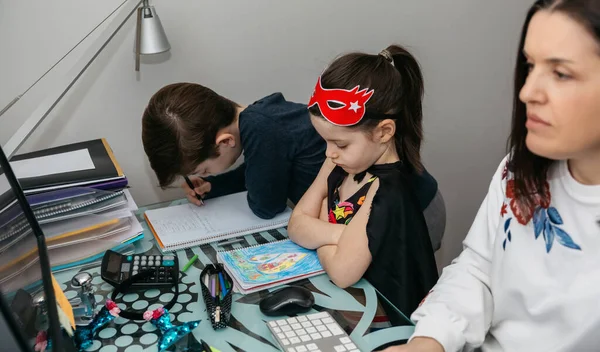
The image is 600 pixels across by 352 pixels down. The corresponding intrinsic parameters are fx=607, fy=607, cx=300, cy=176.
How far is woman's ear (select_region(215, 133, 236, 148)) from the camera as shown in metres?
1.56

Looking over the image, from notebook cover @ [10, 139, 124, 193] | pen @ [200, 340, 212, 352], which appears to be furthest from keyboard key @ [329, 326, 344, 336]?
notebook cover @ [10, 139, 124, 193]

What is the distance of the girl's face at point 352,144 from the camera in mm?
1323

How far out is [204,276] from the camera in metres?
1.23

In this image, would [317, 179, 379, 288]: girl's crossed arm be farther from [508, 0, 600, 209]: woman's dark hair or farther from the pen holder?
[508, 0, 600, 209]: woman's dark hair

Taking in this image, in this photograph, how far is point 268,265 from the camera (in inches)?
50.3

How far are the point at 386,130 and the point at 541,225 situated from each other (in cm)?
44

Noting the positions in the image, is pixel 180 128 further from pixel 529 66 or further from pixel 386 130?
pixel 529 66

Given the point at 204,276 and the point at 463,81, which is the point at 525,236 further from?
the point at 463,81

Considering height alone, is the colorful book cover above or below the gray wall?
below

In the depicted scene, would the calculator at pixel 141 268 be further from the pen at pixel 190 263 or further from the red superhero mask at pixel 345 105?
the red superhero mask at pixel 345 105

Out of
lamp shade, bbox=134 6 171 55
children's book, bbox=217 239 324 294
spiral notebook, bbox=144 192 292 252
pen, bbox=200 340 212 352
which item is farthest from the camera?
lamp shade, bbox=134 6 171 55

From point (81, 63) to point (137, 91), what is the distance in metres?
0.24

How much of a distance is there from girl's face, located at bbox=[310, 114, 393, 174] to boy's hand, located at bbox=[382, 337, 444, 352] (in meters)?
0.47

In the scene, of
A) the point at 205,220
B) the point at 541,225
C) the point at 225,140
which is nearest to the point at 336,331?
the point at 541,225
